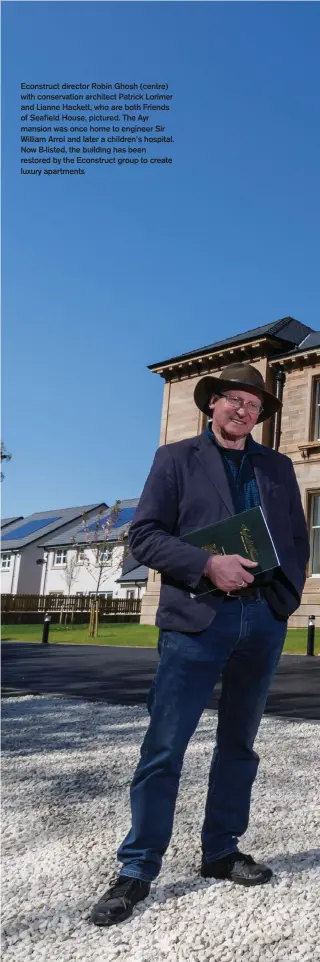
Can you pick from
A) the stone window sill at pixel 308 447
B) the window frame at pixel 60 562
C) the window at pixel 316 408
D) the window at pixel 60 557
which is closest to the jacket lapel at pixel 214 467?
the stone window sill at pixel 308 447

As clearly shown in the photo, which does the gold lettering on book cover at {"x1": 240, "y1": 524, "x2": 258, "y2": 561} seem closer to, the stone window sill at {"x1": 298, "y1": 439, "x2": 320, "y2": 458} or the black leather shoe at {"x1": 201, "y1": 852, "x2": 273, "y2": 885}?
the black leather shoe at {"x1": 201, "y1": 852, "x2": 273, "y2": 885}

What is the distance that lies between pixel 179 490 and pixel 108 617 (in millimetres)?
32538

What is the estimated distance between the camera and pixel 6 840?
3.98 meters

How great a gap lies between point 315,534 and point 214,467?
21666 mm

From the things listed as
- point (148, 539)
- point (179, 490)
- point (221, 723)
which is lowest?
point (221, 723)

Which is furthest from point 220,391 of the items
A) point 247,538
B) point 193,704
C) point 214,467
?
point 193,704

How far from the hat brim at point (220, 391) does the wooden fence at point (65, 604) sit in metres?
34.3

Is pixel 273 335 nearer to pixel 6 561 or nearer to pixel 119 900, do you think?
pixel 119 900

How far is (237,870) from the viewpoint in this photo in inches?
129

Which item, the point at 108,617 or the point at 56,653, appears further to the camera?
the point at 108,617

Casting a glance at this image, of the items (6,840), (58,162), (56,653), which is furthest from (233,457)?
(56,653)

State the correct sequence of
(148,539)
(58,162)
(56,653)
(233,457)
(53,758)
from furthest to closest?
(56,653) < (53,758) < (58,162) < (233,457) < (148,539)

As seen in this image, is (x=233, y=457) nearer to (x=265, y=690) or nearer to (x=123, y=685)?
(x=265, y=690)

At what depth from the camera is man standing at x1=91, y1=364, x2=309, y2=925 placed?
118 inches
